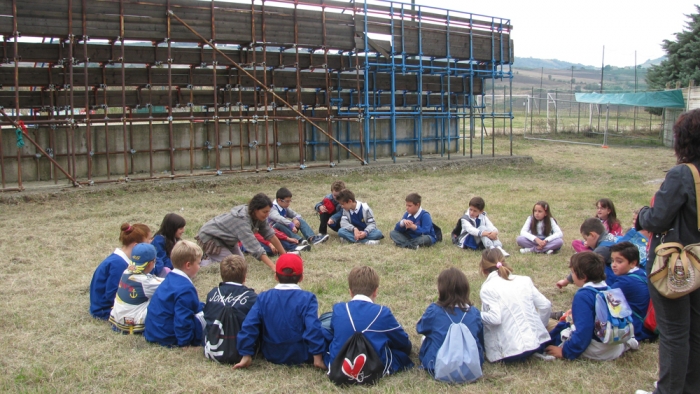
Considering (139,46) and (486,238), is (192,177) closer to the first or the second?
(139,46)

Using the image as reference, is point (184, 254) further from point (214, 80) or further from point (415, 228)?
point (214, 80)

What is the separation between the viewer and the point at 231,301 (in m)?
4.80

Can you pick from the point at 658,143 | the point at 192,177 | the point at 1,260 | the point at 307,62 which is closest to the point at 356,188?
the point at 192,177

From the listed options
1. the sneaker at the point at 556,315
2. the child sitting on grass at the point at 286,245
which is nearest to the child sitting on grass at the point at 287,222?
the child sitting on grass at the point at 286,245

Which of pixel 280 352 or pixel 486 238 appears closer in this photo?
pixel 280 352

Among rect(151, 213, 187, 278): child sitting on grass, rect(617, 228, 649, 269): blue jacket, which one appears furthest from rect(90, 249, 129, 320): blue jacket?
rect(617, 228, 649, 269): blue jacket

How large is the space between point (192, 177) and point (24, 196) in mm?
3723

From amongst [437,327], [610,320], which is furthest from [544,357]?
[437,327]

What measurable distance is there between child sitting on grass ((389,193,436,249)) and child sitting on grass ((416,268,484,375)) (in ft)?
13.3

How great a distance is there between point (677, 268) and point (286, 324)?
2.53 meters

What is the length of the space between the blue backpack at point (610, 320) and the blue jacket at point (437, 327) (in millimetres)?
838

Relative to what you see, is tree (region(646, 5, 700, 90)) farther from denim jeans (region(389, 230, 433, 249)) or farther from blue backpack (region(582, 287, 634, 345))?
blue backpack (region(582, 287, 634, 345))

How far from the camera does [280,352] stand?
4.66 m

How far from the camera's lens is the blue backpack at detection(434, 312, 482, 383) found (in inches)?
170
